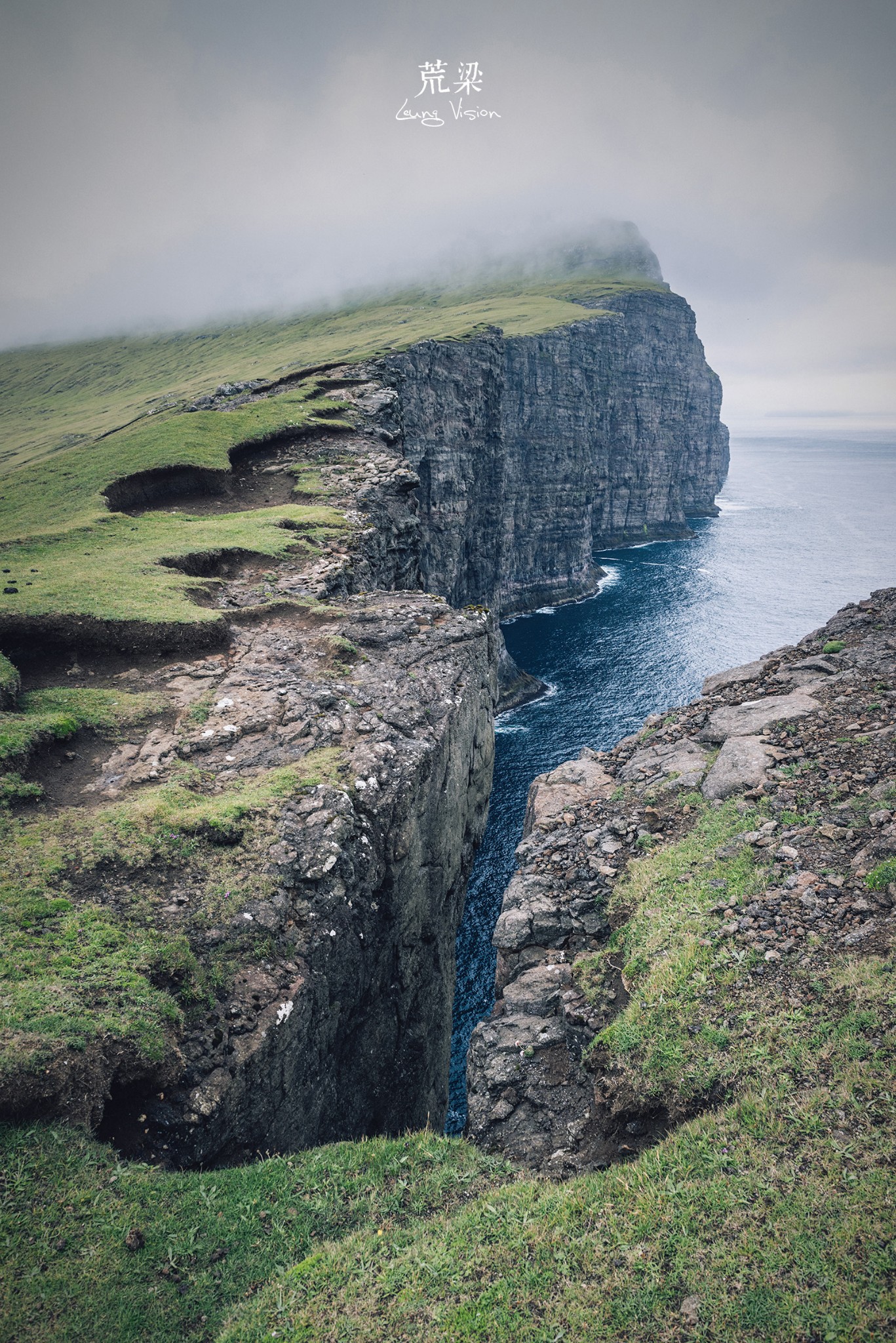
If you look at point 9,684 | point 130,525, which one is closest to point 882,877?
point 9,684

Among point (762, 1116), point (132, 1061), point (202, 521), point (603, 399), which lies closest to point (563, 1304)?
point (762, 1116)

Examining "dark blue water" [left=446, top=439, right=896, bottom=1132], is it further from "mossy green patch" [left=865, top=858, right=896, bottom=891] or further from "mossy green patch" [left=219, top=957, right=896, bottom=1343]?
"mossy green patch" [left=865, top=858, right=896, bottom=891]

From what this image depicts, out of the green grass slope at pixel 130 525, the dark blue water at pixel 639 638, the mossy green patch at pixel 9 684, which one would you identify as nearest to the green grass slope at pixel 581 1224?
the mossy green patch at pixel 9 684

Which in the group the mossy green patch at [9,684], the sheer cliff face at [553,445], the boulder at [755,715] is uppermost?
the sheer cliff face at [553,445]

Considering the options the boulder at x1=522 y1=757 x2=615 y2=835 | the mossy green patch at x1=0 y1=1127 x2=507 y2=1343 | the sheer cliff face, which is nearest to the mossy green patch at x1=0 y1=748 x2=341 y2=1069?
the mossy green patch at x1=0 y1=1127 x2=507 y2=1343

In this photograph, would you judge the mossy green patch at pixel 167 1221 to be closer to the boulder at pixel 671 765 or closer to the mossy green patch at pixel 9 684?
the boulder at pixel 671 765

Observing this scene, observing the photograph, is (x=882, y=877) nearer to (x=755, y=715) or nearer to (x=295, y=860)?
(x=755, y=715)

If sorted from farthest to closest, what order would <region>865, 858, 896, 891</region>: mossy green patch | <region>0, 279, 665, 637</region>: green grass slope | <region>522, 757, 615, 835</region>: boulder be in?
<region>0, 279, 665, 637</region>: green grass slope
<region>522, 757, 615, 835</region>: boulder
<region>865, 858, 896, 891</region>: mossy green patch
